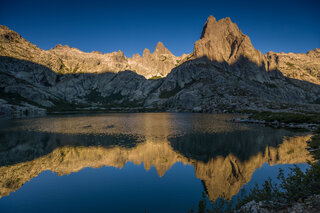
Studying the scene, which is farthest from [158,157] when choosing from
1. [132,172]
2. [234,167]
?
[234,167]

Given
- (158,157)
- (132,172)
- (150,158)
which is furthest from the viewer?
(158,157)

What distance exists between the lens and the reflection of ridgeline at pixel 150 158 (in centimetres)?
2597

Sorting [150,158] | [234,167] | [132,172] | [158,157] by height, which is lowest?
[132,172]

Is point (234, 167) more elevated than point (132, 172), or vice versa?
point (234, 167)

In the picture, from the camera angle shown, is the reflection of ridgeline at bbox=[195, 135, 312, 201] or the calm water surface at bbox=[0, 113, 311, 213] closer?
the calm water surface at bbox=[0, 113, 311, 213]

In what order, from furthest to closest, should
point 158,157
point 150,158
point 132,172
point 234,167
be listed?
point 158,157 < point 150,158 < point 234,167 < point 132,172

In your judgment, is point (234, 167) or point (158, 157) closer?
point (234, 167)

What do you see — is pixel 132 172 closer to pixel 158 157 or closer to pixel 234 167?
pixel 158 157

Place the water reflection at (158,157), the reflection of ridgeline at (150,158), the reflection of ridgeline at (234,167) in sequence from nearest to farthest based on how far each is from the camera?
the reflection of ridgeline at (234,167) → the reflection of ridgeline at (150,158) → the water reflection at (158,157)

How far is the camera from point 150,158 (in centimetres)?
3556

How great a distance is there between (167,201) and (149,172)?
941 cm

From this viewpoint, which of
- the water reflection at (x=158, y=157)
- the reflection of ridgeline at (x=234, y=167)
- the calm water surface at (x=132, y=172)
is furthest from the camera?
the water reflection at (x=158, y=157)

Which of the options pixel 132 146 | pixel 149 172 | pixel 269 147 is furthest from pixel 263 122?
pixel 149 172

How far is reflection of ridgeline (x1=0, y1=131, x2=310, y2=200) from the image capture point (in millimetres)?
25969
